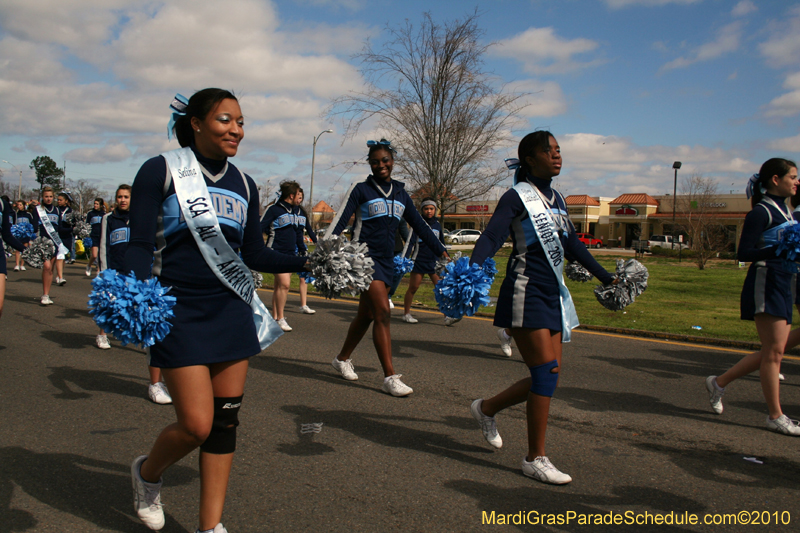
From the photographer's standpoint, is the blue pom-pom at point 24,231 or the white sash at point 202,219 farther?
the blue pom-pom at point 24,231

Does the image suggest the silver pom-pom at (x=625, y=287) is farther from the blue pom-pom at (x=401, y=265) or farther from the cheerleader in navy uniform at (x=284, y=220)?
the cheerleader in navy uniform at (x=284, y=220)

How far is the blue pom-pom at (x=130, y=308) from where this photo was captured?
2.33m

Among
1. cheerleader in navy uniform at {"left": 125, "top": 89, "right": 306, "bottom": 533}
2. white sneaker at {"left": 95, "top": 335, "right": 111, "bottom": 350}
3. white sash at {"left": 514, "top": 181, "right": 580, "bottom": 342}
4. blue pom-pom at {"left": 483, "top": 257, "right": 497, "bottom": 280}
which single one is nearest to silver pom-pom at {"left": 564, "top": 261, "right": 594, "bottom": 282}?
white sash at {"left": 514, "top": 181, "right": 580, "bottom": 342}

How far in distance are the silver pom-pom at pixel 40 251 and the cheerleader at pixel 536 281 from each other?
903cm

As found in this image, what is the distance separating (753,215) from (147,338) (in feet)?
14.3

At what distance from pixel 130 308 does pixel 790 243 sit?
4383 millimetres

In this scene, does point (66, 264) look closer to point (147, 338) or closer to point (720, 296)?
point (720, 296)

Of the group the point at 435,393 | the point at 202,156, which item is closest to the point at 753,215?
the point at 435,393

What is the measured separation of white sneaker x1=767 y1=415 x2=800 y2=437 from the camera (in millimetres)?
4492

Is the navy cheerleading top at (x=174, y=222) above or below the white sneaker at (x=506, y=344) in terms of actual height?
above

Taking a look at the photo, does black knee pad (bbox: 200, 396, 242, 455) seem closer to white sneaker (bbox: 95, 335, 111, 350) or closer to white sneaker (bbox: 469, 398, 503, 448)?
white sneaker (bbox: 469, 398, 503, 448)

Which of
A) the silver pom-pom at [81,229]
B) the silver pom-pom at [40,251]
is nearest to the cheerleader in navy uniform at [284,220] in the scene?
the silver pom-pom at [40,251]

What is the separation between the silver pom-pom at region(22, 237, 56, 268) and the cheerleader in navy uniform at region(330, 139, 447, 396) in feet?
23.4

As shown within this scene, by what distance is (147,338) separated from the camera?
2377 mm
